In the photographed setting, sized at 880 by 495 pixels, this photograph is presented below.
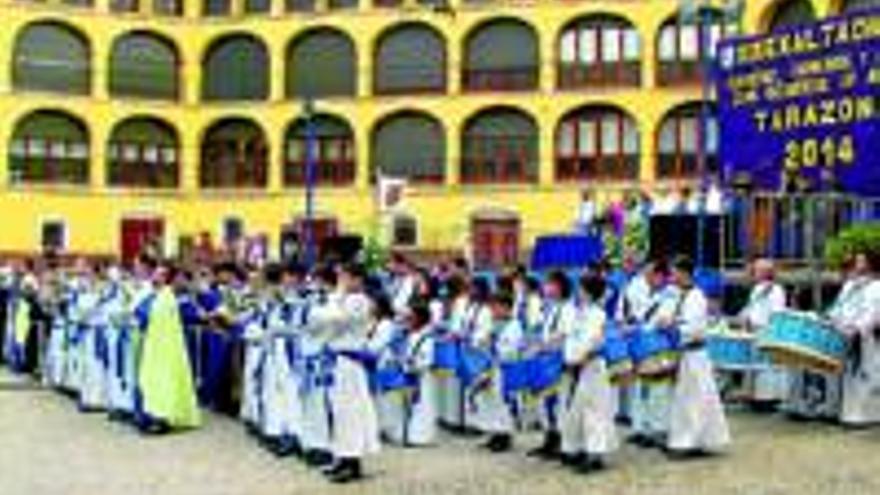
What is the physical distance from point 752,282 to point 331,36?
41.0 metres

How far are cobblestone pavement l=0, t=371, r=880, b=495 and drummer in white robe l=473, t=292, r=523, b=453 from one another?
244mm

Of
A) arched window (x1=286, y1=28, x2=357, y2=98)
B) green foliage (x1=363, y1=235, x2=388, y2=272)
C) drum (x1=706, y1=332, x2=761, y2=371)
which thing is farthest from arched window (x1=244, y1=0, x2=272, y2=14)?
drum (x1=706, y1=332, x2=761, y2=371)

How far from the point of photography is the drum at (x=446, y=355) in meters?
20.5

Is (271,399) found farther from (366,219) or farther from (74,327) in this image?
(366,219)

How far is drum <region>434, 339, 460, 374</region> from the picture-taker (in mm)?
20453

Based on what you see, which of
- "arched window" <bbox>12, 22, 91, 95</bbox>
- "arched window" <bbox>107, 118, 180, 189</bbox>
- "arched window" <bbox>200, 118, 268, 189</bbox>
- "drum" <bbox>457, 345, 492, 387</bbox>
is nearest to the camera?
"drum" <bbox>457, 345, 492, 387</bbox>

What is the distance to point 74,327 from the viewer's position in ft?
81.1

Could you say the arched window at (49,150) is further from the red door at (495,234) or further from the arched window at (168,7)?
the red door at (495,234)

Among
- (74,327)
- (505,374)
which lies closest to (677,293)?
(505,374)

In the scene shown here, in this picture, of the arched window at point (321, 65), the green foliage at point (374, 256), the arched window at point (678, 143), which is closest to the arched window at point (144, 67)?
the arched window at point (321, 65)

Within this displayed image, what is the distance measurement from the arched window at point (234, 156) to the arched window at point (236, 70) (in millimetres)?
980

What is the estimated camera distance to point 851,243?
76.8ft

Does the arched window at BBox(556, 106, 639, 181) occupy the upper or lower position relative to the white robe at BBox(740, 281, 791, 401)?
upper

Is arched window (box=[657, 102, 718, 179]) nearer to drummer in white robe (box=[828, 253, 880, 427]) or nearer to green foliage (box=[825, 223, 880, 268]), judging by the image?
green foliage (box=[825, 223, 880, 268])
